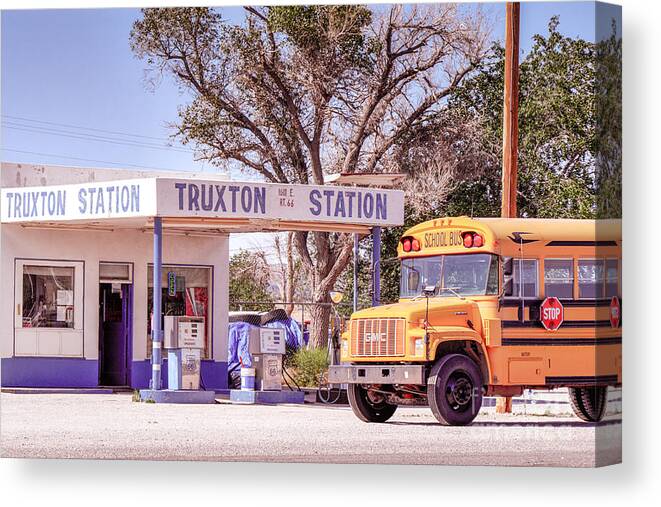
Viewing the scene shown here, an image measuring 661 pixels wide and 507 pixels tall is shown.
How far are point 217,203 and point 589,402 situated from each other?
7.34m

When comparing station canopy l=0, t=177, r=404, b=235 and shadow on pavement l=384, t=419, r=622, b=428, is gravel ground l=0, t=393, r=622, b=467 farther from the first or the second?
station canopy l=0, t=177, r=404, b=235

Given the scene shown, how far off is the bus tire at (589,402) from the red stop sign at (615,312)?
76 cm

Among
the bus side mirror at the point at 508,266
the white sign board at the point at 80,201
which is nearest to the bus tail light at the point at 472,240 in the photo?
the bus side mirror at the point at 508,266

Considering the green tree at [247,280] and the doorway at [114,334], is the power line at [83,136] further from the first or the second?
the doorway at [114,334]

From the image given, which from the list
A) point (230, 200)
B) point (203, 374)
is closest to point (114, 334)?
point (203, 374)

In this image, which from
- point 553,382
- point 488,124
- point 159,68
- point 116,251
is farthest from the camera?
point 116,251

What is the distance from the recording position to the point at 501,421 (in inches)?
690

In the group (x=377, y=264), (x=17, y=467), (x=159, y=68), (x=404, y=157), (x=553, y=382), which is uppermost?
(x=159, y=68)

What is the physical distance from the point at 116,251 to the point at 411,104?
788cm

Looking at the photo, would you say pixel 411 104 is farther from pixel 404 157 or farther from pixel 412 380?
pixel 412 380

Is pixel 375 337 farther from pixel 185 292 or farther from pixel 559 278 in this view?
pixel 185 292

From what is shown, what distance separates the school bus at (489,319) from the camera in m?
16.8

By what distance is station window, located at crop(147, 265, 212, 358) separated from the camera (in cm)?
2536

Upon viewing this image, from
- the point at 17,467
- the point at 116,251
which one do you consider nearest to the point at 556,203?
the point at 17,467
